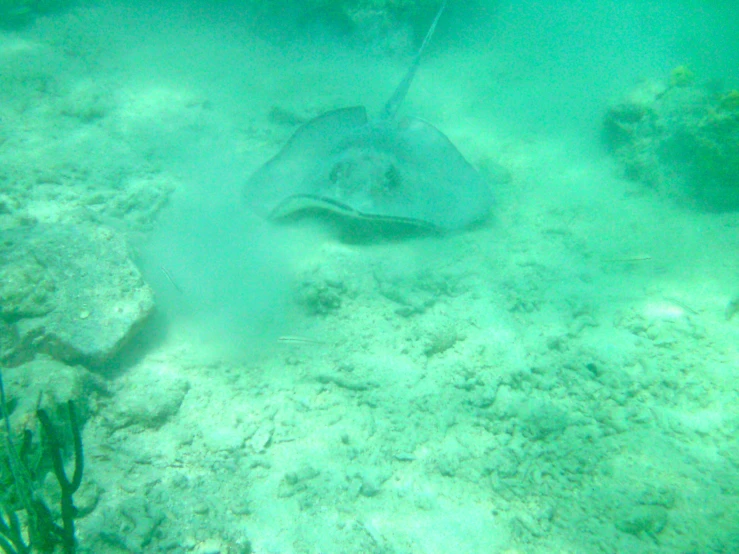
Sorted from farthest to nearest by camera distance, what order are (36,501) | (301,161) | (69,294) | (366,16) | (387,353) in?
(366,16), (301,161), (387,353), (69,294), (36,501)

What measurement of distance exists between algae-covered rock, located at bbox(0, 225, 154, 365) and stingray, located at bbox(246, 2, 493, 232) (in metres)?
1.69

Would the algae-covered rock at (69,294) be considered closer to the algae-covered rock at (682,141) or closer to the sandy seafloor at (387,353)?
the sandy seafloor at (387,353)

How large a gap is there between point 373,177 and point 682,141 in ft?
16.9

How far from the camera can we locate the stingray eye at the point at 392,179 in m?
4.47

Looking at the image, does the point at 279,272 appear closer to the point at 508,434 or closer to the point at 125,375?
the point at 125,375

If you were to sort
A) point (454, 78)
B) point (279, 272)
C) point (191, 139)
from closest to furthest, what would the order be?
point (279, 272)
point (191, 139)
point (454, 78)

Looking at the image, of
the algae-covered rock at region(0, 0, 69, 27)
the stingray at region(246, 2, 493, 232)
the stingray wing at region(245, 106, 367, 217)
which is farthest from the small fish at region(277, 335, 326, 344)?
the algae-covered rock at region(0, 0, 69, 27)

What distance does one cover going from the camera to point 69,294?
350 centimetres

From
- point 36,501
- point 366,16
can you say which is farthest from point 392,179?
point 366,16

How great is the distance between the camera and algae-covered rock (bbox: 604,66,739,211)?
18.5 ft

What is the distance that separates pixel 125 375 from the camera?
133 inches

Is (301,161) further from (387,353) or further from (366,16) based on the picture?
(366,16)

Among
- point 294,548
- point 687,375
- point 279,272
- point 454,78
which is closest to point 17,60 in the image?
point 279,272

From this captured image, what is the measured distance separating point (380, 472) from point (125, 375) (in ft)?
7.63
